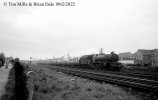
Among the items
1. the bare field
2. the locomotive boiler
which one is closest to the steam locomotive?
the locomotive boiler

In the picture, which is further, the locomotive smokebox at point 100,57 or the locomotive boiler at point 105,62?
the locomotive smokebox at point 100,57

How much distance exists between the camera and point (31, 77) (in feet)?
15.3

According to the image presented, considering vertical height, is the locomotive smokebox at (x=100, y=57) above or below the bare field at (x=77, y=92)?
above

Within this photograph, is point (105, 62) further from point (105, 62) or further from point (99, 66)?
point (99, 66)

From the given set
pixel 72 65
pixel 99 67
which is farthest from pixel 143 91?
pixel 72 65

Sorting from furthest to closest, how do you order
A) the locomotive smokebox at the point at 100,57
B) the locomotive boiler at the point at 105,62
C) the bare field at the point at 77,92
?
the locomotive smokebox at the point at 100,57, the locomotive boiler at the point at 105,62, the bare field at the point at 77,92

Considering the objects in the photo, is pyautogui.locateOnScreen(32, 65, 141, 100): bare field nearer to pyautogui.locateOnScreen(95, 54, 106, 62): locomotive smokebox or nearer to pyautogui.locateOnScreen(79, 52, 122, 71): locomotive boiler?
pyautogui.locateOnScreen(79, 52, 122, 71): locomotive boiler

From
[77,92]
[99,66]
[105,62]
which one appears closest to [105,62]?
[105,62]

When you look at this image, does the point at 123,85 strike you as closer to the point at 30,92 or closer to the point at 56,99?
the point at 56,99

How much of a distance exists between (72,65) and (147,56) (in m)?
33.5

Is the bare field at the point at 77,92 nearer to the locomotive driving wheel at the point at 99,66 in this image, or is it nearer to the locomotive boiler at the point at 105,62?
the locomotive boiler at the point at 105,62

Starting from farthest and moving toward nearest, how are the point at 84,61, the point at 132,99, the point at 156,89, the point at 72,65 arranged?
the point at 72,65 < the point at 84,61 < the point at 156,89 < the point at 132,99

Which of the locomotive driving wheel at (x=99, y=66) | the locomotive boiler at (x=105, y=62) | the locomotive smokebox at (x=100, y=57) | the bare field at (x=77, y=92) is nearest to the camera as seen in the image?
the bare field at (x=77, y=92)

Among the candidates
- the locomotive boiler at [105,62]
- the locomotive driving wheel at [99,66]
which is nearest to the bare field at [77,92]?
the locomotive boiler at [105,62]
